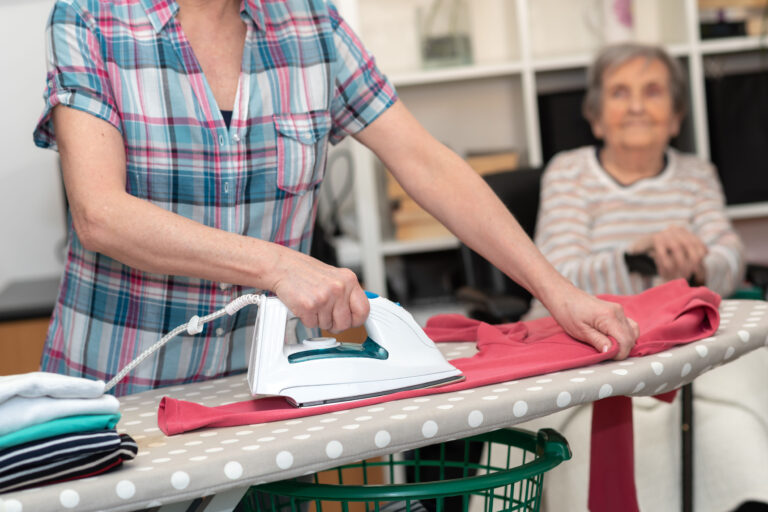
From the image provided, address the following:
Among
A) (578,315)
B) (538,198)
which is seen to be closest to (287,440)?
(578,315)

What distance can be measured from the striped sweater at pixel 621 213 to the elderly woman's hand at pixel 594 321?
961 millimetres

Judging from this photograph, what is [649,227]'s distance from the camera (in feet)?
7.38

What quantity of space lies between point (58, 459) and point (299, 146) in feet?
2.06

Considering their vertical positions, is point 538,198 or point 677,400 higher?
point 538,198

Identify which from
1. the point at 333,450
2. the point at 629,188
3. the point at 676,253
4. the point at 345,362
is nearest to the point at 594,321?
the point at 345,362

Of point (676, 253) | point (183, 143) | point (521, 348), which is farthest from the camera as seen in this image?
point (676, 253)

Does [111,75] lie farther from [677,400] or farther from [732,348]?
[677,400]

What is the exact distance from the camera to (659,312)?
114 cm

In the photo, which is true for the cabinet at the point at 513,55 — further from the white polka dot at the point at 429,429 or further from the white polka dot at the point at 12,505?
the white polka dot at the point at 12,505

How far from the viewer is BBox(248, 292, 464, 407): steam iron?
2.97 feet

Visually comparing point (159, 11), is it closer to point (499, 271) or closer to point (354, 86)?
point (354, 86)

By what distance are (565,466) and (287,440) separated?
970 millimetres

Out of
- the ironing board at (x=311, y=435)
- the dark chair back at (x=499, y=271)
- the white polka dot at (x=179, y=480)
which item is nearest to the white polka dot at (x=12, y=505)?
the ironing board at (x=311, y=435)

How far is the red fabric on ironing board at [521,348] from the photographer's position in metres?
0.88
